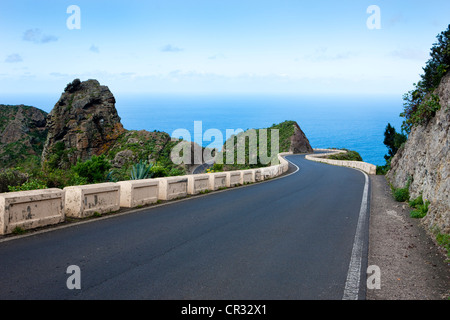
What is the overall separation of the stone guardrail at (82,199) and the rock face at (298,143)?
238 ft

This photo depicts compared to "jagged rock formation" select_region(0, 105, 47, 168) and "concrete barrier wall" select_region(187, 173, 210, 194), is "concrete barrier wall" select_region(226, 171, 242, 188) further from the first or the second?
"jagged rock formation" select_region(0, 105, 47, 168)

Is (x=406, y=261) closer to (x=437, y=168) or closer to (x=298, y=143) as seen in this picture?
(x=437, y=168)

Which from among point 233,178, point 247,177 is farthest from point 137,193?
point 247,177

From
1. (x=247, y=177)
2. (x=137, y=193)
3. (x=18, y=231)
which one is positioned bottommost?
(x=18, y=231)

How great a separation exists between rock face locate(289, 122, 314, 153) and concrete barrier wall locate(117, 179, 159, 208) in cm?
7454

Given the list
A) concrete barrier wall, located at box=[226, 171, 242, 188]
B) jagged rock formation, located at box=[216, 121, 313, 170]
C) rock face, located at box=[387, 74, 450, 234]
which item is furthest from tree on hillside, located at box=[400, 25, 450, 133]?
jagged rock formation, located at box=[216, 121, 313, 170]

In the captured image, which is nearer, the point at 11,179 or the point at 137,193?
the point at 137,193

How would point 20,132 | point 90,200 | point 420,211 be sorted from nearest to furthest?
1. point 90,200
2. point 420,211
3. point 20,132

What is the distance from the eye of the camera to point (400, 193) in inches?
634

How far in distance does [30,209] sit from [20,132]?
86494 millimetres

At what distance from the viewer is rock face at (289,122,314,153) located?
86438 mm

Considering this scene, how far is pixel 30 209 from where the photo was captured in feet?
26.8
